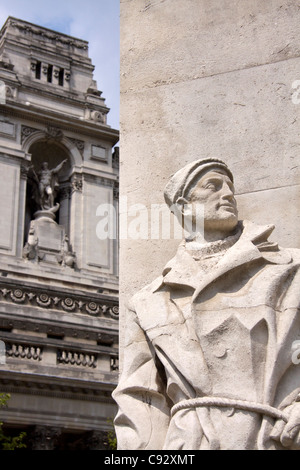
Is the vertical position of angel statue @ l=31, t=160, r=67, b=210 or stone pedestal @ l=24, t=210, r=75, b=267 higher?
angel statue @ l=31, t=160, r=67, b=210

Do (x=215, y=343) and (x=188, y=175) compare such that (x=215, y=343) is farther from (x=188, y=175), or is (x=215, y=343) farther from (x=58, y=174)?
(x=58, y=174)

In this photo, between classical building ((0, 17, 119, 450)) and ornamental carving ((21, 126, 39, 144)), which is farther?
ornamental carving ((21, 126, 39, 144))

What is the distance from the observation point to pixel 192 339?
4.18 meters

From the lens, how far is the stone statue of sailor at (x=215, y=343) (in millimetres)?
3889

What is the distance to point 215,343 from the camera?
13.4 feet

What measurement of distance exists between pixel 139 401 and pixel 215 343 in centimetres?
62

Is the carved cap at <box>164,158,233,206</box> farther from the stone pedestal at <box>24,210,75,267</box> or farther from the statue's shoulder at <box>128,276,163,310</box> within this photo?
the stone pedestal at <box>24,210,75,267</box>

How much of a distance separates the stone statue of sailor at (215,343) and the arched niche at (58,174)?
91.3ft

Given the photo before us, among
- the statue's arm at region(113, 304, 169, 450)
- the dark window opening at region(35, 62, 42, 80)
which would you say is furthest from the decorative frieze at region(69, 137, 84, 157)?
the statue's arm at region(113, 304, 169, 450)

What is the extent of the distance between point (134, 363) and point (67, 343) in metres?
22.0

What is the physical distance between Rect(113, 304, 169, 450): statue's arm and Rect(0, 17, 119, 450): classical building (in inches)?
779

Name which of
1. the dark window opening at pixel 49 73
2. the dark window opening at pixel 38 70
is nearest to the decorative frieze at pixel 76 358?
the dark window opening at pixel 38 70

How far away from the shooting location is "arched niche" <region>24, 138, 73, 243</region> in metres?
32.5
